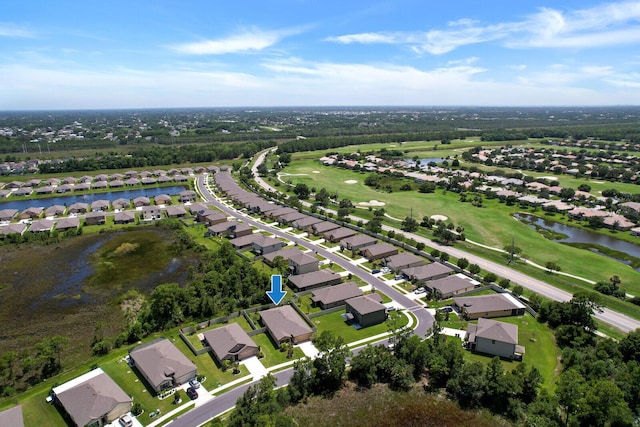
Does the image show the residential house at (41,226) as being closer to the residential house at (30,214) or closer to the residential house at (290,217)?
the residential house at (30,214)

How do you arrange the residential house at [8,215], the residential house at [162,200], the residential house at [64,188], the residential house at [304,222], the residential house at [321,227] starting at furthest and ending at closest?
1. the residential house at [64,188]
2. the residential house at [162,200]
3. the residential house at [8,215]
4. the residential house at [304,222]
5. the residential house at [321,227]

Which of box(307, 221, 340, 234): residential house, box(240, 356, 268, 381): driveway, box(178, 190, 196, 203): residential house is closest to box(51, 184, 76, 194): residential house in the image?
box(178, 190, 196, 203): residential house

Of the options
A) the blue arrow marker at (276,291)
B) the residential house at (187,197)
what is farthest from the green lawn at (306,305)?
the residential house at (187,197)

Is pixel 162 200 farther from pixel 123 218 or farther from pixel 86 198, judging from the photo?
pixel 86 198

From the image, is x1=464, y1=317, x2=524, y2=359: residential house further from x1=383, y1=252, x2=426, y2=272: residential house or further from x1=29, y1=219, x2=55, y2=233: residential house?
x1=29, y1=219, x2=55, y2=233: residential house

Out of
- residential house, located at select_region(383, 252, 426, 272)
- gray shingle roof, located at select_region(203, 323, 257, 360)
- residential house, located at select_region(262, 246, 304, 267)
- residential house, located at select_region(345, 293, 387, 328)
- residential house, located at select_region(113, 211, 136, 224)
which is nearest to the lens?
gray shingle roof, located at select_region(203, 323, 257, 360)
